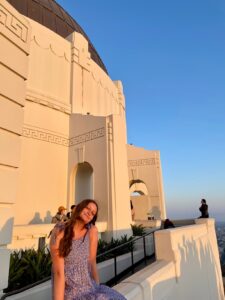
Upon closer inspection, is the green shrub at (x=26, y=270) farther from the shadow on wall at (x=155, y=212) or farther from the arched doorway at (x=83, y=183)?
the shadow on wall at (x=155, y=212)

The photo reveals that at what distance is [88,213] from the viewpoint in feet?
7.54

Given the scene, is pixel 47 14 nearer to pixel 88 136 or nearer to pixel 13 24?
pixel 88 136

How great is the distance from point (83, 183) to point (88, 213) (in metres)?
8.94

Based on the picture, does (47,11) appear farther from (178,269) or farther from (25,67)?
(178,269)

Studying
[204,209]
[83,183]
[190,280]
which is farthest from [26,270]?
[204,209]

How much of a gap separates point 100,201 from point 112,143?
2.25 m

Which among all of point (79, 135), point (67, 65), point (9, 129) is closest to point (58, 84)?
point (67, 65)

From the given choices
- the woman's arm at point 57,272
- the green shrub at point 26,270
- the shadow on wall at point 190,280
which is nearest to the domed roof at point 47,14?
the green shrub at point 26,270

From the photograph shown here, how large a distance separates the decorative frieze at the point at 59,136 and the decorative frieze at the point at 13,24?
19.8 feet

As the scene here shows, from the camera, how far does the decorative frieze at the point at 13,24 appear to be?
344 centimetres

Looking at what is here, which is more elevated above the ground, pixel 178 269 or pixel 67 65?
pixel 67 65

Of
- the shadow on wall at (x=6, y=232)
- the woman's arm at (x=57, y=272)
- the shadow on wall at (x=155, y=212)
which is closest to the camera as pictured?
the woman's arm at (x=57, y=272)

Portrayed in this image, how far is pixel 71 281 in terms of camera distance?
2.10 m

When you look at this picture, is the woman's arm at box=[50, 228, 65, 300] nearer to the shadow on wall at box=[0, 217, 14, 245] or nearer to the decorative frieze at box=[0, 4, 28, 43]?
the shadow on wall at box=[0, 217, 14, 245]
